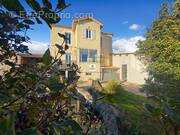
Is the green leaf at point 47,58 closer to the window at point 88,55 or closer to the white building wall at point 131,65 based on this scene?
the window at point 88,55

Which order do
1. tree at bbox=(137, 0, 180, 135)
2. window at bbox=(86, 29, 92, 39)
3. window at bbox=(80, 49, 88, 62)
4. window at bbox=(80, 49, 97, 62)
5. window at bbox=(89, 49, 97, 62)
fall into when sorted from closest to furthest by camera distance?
tree at bbox=(137, 0, 180, 135)
window at bbox=(86, 29, 92, 39)
window at bbox=(80, 49, 88, 62)
window at bbox=(80, 49, 97, 62)
window at bbox=(89, 49, 97, 62)

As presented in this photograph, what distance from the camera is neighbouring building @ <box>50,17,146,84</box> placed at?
30.1 meters

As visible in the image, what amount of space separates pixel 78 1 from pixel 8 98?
3.44 ft

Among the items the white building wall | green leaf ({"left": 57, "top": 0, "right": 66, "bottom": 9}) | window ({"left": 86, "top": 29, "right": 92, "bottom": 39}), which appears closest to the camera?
green leaf ({"left": 57, "top": 0, "right": 66, "bottom": 9})

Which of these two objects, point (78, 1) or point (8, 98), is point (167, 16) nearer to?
point (78, 1)

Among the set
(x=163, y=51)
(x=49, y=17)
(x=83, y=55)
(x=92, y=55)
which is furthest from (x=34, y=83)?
(x=92, y=55)

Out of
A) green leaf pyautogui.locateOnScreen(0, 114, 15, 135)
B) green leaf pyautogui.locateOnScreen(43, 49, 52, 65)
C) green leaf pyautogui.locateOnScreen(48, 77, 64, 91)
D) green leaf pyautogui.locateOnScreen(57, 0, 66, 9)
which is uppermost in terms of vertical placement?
green leaf pyautogui.locateOnScreen(57, 0, 66, 9)

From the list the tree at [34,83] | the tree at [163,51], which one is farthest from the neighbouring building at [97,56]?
the tree at [34,83]

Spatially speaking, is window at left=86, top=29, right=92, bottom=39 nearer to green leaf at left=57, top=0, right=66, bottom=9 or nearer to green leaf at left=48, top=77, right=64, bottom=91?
green leaf at left=48, top=77, right=64, bottom=91

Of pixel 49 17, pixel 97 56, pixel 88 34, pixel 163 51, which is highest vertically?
pixel 88 34

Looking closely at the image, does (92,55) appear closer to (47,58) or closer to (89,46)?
(89,46)

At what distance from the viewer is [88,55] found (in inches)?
1232

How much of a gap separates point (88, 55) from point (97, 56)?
161 centimetres

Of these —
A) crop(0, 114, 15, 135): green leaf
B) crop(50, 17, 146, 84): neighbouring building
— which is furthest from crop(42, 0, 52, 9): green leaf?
crop(50, 17, 146, 84): neighbouring building
